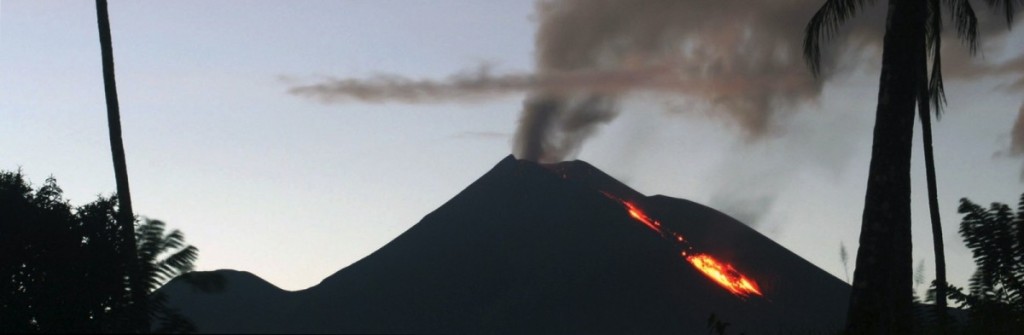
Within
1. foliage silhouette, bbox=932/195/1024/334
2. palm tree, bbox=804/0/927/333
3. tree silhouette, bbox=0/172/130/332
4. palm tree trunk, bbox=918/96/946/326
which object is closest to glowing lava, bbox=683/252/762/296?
palm tree trunk, bbox=918/96/946/326

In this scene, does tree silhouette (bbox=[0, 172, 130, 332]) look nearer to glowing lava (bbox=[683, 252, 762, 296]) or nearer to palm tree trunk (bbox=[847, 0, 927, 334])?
palm tree trunk (bbox=[847, 0, 927, 334])

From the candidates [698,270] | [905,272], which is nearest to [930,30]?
[905,272]

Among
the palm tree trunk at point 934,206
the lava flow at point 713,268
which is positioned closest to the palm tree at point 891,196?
the palm tree trunk at point 934,206

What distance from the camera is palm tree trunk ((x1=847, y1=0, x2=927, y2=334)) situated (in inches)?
689

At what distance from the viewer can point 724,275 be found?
100500 mm

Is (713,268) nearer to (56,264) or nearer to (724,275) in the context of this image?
(724,275)

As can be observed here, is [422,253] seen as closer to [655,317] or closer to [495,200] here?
[495,200]

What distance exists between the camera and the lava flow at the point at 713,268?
9731 centimetres

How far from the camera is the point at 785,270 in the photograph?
106 metres

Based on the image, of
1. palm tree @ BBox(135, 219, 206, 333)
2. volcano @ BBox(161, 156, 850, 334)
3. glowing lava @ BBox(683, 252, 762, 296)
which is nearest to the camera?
palm tree @ BBox(135, 219, 206, 333)

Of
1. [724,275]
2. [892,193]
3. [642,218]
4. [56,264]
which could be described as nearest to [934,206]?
[892,193]

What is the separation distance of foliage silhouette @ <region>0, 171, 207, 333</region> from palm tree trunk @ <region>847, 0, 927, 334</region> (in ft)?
33.9

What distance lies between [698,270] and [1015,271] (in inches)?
3492

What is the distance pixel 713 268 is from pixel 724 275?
2.41 meters
